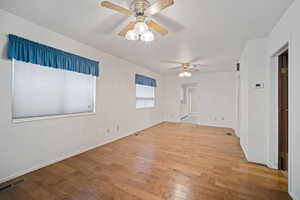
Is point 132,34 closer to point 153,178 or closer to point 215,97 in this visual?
point 153,178

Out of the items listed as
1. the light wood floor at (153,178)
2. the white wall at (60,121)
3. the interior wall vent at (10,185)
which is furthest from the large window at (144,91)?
the interior wall vent at (10,185)

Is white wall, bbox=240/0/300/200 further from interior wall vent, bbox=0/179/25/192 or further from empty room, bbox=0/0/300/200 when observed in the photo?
interior wall vent, bbox=0/179/25/192

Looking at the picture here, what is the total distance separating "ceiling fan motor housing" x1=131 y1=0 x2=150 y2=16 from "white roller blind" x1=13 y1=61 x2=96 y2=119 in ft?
6.44

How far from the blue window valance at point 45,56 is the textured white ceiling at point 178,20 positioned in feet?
1.22

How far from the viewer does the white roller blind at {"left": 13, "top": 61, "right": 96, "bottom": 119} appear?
2039 mm

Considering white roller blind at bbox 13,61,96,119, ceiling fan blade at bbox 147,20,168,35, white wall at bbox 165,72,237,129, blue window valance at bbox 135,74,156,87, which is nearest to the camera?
ceiling fan blade at bbox 147,20,168,35

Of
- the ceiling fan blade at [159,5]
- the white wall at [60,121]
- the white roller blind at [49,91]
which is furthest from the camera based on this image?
the white roller blind at [49,91]

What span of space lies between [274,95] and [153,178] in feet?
8.22

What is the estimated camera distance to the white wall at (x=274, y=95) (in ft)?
4.82

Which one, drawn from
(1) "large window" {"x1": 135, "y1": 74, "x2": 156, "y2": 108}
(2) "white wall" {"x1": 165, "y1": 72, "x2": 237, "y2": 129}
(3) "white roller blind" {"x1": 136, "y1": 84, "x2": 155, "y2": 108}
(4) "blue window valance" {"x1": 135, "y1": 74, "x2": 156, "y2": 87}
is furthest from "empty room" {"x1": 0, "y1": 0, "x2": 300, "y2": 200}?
(2) "white wall" {"x1": 165, "y1": 72, "x2": 237, "y2": 129}

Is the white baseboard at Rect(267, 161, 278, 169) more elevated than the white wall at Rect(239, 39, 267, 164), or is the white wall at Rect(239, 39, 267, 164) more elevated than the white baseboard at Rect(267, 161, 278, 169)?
the white wall at Rect(239, 39, 267, 164)

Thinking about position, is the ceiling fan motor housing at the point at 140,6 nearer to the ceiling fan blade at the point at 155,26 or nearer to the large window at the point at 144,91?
the ceiling fan blade at the point at 155,26

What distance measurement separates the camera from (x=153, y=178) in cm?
196

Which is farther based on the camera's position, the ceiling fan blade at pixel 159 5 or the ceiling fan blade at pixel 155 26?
the ceiling fan blade at pixel 155 26
